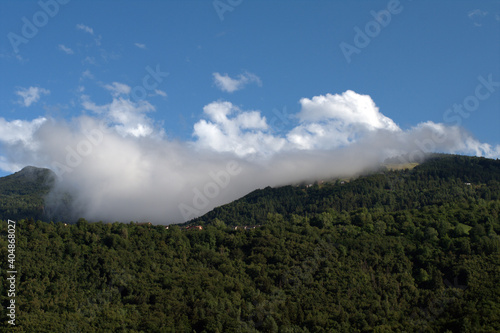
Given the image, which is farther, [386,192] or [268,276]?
[386,192]

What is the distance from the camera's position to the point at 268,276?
92.9m

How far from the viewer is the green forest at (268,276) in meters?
76.1

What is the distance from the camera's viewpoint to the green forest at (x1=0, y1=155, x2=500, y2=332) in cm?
7612

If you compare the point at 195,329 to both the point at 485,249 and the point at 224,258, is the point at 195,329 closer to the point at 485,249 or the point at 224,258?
the point at 224,258

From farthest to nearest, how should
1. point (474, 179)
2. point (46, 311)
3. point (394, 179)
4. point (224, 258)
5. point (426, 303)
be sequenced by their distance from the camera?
point (394, 179)
point (474, 179)
point (224, 258)
point (426, 303)
point (46, 311)

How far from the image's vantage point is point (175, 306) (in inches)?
3152

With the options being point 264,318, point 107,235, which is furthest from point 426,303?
point 107,235

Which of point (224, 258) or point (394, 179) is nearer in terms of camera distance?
point (224, 258)

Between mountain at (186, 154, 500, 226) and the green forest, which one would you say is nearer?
the green forest

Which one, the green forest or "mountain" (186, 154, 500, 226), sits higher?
"mountain" (186, 154, 500, 226)

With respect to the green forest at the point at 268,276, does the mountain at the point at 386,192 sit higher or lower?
higher

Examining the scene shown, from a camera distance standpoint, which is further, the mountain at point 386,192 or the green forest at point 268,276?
the mountain at point 386,192

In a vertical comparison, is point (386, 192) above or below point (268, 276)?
above

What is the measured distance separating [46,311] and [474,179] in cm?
14748
